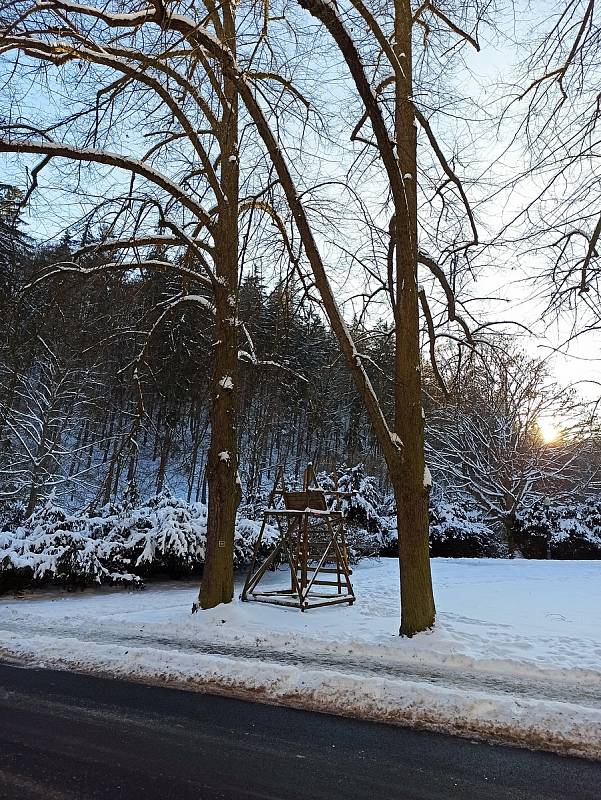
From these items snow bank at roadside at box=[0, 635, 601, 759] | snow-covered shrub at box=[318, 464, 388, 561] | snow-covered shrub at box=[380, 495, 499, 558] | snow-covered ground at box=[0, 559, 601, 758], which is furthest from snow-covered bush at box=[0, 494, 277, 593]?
snow-covered shrub at box=[380, 495, 499, 558]

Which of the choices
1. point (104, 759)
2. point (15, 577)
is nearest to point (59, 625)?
point (15, 577)

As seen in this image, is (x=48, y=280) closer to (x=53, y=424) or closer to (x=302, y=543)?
(x=302, y=543)

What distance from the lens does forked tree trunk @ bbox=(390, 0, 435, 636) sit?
786 centimetres

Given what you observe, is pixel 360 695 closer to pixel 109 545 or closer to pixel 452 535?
pixel 109 545

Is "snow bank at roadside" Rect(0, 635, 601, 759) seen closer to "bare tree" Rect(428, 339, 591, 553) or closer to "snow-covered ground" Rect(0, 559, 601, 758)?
"snow-covered ground" Rect(0, 559, 601, 758)

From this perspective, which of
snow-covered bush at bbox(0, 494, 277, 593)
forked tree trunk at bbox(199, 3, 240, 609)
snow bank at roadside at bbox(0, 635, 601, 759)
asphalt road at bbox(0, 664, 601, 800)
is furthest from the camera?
snow-covered bush at bbox(0, 494, 277, 593)

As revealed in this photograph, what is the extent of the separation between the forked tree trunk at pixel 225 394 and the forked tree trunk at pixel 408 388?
2681 mm

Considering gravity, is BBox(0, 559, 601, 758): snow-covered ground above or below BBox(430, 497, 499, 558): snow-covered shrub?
below

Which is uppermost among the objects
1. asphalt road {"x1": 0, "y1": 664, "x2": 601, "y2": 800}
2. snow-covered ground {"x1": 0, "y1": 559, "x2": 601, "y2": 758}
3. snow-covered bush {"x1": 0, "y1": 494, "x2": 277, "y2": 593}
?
snow-covered bush {"x1": 0, "y1": 494, "x2": 277, "y2": 593}

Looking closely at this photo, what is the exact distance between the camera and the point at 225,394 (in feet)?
32.1

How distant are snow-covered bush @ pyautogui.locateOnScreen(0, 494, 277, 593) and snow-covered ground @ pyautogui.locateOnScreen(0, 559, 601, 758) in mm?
594

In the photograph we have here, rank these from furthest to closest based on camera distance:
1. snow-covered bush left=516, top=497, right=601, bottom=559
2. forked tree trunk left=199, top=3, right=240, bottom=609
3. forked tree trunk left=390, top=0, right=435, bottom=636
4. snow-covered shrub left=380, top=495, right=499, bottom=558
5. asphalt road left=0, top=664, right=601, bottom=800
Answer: snow-covered shrub left=380, top=495, right=499, bottom=558 → snow-covered bush left=516, top=497, right=601, bottom=559 → forked tree trunk left=199, top=3, right=240, bottom=609 → forked tree trunk left=390, top=0, right=435, bottom=636 → asphalt road left=0, top=664, right=601, bottom=800

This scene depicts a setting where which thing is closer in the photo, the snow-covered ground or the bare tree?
the snow-covered ground

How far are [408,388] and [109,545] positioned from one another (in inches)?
305
